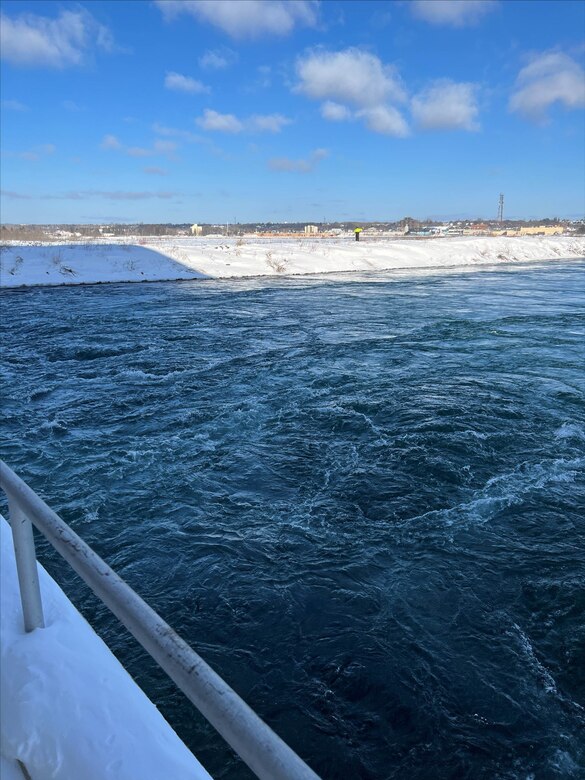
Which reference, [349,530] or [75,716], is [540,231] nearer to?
[349,530]

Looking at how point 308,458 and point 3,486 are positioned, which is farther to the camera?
point 308,458

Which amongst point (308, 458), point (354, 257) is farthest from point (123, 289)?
point (308, 458)

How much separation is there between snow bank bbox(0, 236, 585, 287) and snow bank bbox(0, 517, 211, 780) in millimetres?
36010

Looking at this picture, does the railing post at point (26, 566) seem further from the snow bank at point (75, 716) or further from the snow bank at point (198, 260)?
the snow bank at point (198, 260)

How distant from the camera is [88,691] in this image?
2758 mm

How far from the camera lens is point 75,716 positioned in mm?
2582

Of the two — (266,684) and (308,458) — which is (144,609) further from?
(308,458)

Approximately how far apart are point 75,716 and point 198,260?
4253 centimetres

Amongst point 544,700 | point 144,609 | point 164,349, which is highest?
point 144,609

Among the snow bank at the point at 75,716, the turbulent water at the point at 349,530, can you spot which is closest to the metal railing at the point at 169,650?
the snow bank at the point at 75,716

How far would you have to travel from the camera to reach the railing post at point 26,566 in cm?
265

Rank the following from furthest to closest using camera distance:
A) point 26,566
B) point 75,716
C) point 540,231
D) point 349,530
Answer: point 540,231 → point 349,530 → point 26,566 → point 75,716

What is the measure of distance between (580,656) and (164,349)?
573 inches

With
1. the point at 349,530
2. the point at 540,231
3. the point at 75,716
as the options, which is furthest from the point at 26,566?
the point at 540,231
